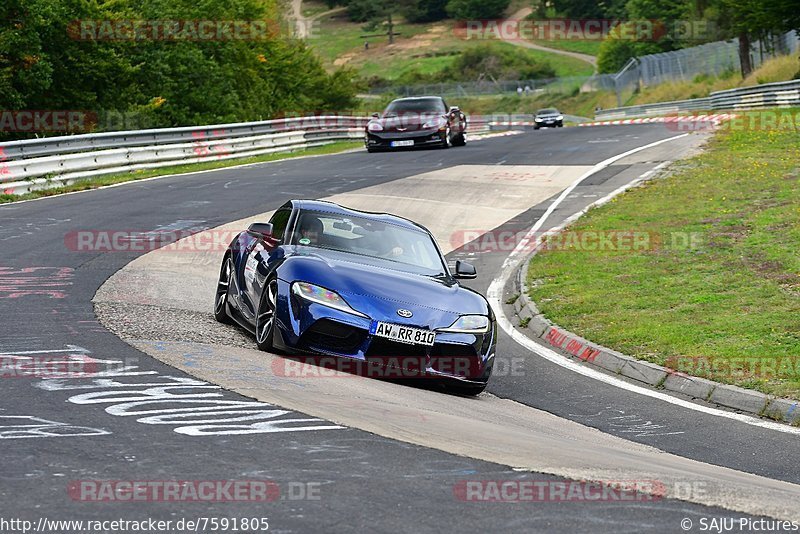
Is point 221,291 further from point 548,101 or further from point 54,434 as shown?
point 548,101

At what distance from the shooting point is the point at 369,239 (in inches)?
424

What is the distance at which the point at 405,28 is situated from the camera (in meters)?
169

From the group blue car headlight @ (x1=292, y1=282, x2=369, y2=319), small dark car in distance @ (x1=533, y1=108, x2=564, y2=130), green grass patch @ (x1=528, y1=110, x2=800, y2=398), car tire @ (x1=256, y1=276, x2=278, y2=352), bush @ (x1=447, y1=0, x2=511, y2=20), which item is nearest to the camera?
blue car headlight @ (x1=292, y1=282, x2=369, y2=319)

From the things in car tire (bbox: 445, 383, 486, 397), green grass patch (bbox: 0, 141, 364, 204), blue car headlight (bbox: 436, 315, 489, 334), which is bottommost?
car tire (bbox: 445, 383, 486, 397)

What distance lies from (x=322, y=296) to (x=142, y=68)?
37.0 m

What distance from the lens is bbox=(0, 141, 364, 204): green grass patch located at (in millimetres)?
23331

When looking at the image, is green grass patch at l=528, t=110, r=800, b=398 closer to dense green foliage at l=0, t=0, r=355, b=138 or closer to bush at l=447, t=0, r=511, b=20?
dense green foliage at l=0, t=0, r=355, b=138

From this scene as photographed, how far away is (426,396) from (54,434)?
338 cm

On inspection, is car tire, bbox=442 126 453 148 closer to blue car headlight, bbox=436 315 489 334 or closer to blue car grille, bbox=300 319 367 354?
blue car headlight, bbox=436 315 489 334

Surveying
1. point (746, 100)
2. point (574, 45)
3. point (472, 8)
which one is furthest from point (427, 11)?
point (746, 100)

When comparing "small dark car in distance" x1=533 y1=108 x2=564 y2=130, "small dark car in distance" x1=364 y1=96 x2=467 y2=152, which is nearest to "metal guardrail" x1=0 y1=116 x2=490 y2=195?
"small dark car in distance" x1=364 y1=96 x2=467 y2=152

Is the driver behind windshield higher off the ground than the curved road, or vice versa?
the driver behind windshield

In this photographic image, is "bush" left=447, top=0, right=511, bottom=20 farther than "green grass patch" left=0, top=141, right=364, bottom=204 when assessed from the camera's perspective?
Yes

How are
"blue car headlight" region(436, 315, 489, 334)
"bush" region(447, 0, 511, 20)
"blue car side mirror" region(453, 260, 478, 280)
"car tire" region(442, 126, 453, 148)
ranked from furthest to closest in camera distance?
1. "bush" region(447, 0, 511, 20)
2. "car tire" region(442, 126, 453, 148)
3. "blue car side mirror" region(453, 260, 478, 280)
4. "blue car headlight" region(436, 315, 489, 334)
